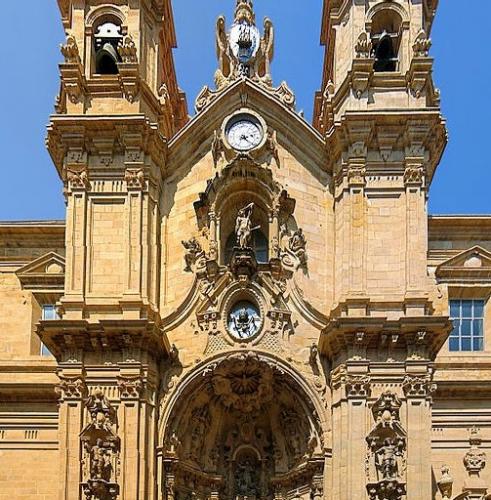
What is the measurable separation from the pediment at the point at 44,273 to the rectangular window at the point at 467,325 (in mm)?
10994

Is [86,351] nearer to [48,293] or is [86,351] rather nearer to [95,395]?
[95,395]

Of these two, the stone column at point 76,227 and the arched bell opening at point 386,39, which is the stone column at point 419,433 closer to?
the stone column at point 76,227

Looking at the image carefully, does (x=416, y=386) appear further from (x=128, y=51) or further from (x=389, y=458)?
(x=128, y=51)

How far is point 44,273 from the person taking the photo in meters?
41.8

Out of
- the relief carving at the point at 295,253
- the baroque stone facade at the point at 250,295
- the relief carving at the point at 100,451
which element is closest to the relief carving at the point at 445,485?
the baroque stone facade at the point at 250,295

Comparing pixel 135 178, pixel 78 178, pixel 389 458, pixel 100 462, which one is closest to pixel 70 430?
pixel 100 462

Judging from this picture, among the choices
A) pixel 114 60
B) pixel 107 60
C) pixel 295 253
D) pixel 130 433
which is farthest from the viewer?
pixel 107 60

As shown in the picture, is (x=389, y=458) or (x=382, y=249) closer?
(x=389, y=458)

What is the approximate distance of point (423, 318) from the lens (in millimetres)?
36281

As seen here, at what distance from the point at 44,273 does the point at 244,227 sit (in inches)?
262

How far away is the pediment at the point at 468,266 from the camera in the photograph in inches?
1614

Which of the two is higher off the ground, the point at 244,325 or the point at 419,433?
the point at 244,325

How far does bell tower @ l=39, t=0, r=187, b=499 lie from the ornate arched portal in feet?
3.00

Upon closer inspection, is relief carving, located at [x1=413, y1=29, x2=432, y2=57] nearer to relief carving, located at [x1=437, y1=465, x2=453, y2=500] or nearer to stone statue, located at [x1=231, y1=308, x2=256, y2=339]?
stone statue, located at [x1=231, y1=308, x2=256, y2=339]
